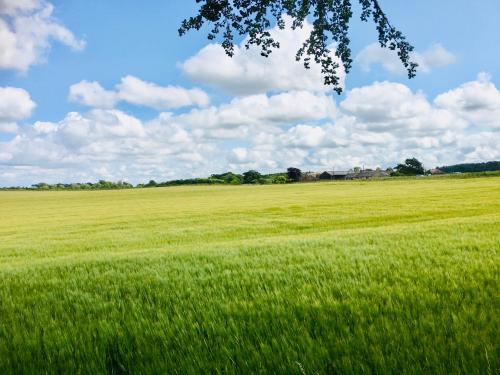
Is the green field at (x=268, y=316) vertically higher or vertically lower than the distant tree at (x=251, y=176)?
lower

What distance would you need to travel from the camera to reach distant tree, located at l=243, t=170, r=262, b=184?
172 meters

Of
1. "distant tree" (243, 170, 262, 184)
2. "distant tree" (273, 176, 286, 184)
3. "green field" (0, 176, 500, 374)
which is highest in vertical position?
"distant tree" (243, 170, 262, 184)

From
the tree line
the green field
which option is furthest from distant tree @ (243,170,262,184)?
the green field

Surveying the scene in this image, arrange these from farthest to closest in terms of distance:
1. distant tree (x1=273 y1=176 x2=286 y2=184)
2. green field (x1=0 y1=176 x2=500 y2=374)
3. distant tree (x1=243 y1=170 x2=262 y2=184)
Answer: distant tree (x1=243 y1=170 x2=262 y2=184) < distant tree (x1=273 y1=176 x2=286 y2=184) < green field (x1=0 y1=176 x2=500 y2=374)

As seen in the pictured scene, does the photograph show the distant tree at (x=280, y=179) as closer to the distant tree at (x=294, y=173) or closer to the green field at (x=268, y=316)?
the distant tree at (x=294, y=173)

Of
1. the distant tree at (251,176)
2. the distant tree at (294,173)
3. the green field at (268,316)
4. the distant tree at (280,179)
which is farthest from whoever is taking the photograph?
the distant tree at (294,173)

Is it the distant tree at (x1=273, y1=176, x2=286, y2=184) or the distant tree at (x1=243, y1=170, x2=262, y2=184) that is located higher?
the distant tree at (x1=243, y1=170, x2=262, y2=184)

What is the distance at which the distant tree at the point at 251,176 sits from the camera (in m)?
172

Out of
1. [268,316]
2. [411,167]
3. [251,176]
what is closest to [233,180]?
[251,176]

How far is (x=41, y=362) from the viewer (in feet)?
12.7

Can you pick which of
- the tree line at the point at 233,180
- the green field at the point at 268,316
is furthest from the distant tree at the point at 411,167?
the green field at the point at 268,316

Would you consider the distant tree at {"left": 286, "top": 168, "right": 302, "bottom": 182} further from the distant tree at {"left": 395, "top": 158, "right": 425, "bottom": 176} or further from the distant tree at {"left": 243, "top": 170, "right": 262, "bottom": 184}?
the distant tree at {"left": 395, "top": 158, "right": 425, "bottom": 176}

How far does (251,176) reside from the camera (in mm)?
176625

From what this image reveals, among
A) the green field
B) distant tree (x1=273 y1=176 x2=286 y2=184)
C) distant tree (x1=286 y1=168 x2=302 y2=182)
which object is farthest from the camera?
distant tree (x1=286 y1=168 x2=302 y2=182)
